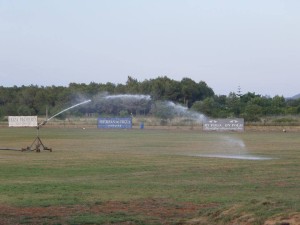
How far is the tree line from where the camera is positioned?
427ft

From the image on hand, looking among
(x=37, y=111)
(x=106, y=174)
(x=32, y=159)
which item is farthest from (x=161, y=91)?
(x=106, y=174)

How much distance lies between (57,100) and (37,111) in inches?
208

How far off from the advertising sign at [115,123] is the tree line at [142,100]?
49.9ft

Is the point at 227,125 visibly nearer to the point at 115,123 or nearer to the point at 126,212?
the point at 115,123

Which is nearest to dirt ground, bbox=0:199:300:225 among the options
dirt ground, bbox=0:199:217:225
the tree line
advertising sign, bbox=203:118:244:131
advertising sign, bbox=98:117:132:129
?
dirt ground, bbox=0:199:217:225

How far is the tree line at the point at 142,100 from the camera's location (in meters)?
130

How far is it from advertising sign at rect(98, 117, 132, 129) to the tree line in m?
15.2

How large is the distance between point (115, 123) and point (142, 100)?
83.2 feet

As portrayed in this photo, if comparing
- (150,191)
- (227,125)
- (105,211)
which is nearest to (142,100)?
(227,125)

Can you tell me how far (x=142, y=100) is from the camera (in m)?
136

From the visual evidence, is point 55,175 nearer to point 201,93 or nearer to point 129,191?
point 129,191

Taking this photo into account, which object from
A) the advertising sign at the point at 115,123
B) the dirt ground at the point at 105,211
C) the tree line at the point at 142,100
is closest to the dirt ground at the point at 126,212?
the dirt ground at the point at 105,211

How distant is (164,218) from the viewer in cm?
1588

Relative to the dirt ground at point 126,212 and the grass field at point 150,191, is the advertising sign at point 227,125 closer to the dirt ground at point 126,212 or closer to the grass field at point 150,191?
the grass field at point 150,191
